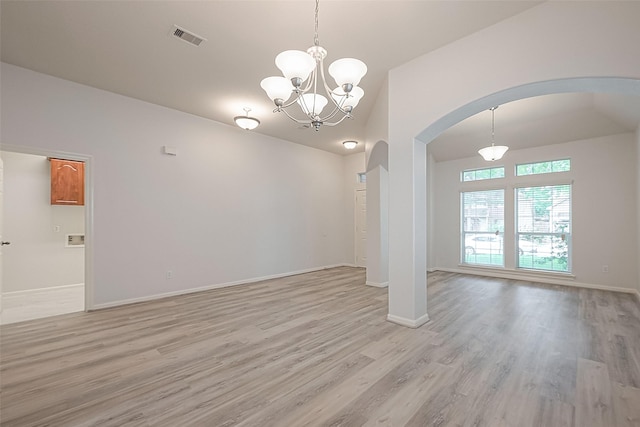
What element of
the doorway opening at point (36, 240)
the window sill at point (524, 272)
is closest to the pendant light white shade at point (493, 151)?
the window sill at point (524, 272)

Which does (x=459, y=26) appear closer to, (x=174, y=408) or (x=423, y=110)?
(x=423, y=110)

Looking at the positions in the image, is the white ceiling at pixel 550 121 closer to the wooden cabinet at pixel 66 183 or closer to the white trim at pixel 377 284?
the white trim at pixel 377 284

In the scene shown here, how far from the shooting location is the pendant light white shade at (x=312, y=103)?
248 cm

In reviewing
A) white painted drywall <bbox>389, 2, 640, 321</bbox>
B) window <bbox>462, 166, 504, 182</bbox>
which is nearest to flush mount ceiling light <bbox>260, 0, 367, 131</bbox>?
white painted drywall <bbox>389, 2, 640, 321</bbox>

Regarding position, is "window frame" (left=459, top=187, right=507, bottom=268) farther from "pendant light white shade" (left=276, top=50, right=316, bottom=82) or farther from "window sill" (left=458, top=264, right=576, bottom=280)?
"pendant light white shade" (left=276, top=50, right=316, bottom=82)

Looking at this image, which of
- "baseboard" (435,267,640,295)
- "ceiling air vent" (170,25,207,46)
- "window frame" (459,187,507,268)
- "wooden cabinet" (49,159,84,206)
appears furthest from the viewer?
"window frame" (459,187,507,268)

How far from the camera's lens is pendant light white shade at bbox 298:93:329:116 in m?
2.48

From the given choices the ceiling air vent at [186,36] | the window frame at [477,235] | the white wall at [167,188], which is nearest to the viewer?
the ceiling air vent at [186,36]

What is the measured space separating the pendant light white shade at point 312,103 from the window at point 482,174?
5.65m

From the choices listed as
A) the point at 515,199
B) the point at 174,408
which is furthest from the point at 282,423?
the point at 515,199

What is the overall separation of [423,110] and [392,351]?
2.66 metres

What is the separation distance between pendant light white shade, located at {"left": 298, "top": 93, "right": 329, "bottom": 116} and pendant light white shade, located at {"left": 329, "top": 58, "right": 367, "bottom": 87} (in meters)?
0.31

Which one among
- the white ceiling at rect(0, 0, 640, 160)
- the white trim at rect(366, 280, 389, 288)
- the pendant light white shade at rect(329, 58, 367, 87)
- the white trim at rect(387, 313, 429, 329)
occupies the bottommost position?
the white trim at rect(366, 280, 389, 288)

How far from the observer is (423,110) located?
3.21 m
